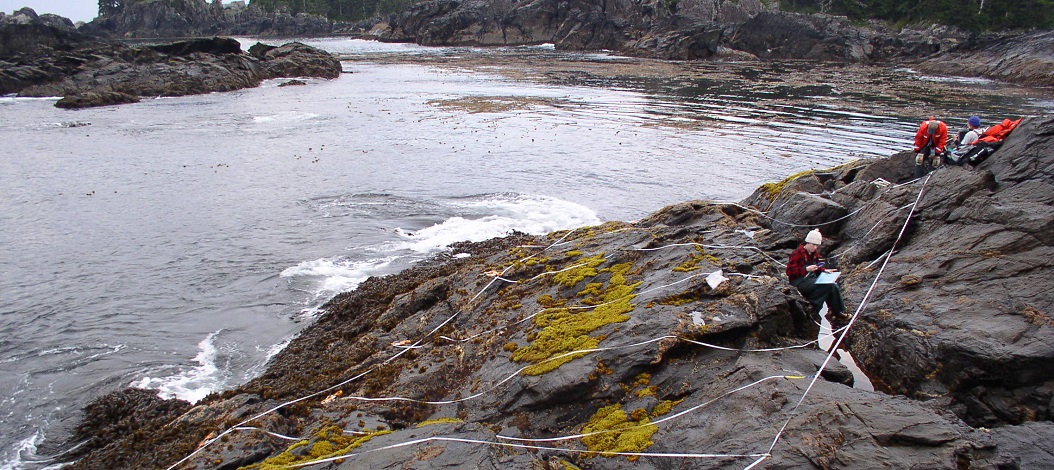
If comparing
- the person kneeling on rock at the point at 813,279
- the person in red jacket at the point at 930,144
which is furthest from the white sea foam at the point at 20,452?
the person in red jacket at the point at 930,144

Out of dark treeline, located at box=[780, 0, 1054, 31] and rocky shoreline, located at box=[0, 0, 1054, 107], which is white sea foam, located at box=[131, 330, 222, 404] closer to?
rocky shoreline, located at box=[0, 0, 1054, 107]

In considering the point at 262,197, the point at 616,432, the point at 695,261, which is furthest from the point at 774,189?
the point at 262,197

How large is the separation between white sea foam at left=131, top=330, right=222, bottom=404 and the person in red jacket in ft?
59.3

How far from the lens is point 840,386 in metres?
7.69

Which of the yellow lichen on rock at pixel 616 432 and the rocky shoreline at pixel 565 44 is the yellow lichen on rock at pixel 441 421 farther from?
the rocky shoreline at pixel 565 44

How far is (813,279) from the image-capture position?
10.3 metres

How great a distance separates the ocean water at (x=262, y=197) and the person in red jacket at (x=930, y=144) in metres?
9.21

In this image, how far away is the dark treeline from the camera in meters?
97.4

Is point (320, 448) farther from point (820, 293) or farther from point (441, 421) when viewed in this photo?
point (820, 293)

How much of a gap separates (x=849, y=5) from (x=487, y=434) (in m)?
150

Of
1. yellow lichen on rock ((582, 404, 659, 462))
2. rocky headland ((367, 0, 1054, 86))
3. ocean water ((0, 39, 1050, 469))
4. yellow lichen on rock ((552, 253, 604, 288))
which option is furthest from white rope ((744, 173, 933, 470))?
rocky headland ((367, 0, 1054, 86))

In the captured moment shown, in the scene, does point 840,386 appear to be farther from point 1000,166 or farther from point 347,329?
point 347,329

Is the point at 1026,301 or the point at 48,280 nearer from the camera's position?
the point at 1026,301

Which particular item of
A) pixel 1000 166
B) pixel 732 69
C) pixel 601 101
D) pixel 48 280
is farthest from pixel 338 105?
pixel 732 69
